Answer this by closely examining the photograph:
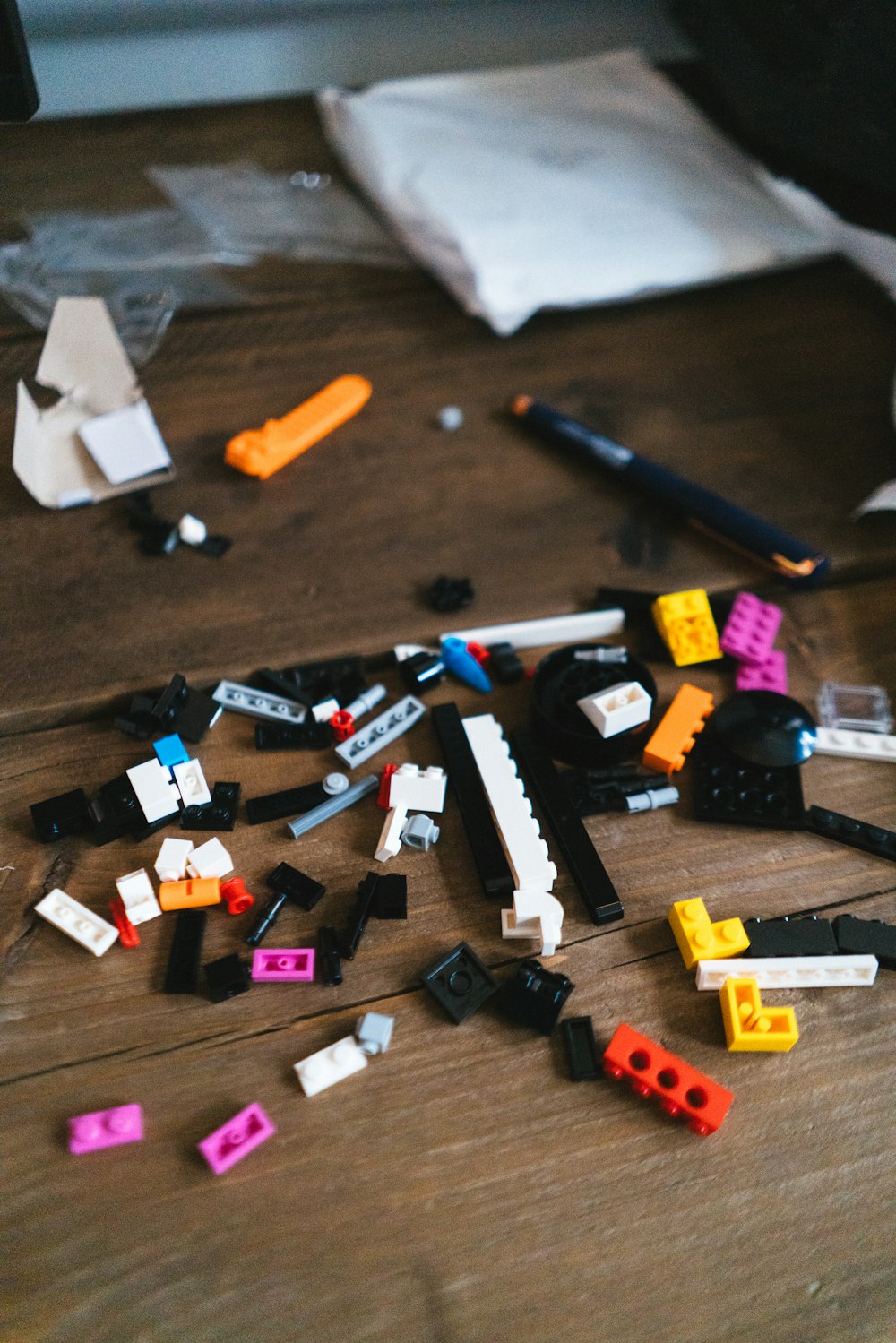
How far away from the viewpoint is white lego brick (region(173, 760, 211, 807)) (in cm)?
68

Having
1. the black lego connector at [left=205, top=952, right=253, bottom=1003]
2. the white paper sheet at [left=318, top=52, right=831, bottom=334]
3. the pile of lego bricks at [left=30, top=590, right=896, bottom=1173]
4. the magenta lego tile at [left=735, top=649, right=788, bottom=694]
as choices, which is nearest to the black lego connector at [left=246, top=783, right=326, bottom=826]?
the pile of lego bricks at [left=30, top=590, right=896, bottom=1173]

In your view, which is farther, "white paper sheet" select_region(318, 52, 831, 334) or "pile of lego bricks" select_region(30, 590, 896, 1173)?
"white paper sheet" select_region(318, 52, 831, 334)

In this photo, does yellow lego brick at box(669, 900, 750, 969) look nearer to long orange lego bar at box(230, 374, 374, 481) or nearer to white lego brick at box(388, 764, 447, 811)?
white lego brick at box(388, 764, 447, 811)

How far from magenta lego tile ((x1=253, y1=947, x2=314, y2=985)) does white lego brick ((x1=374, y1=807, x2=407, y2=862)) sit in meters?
0.08

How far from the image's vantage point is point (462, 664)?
2.48 ft

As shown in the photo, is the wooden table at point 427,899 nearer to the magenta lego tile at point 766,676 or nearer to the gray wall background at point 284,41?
the magenta lego tile at point 766,676

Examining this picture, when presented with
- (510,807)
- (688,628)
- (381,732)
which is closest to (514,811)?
(510,807)

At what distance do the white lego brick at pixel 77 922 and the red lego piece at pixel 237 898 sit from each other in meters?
0.07

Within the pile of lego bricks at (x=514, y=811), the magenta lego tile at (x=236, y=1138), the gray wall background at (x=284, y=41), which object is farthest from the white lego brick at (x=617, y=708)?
the gray wall background at (x=284, y=41)

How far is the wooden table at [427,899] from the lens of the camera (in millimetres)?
509

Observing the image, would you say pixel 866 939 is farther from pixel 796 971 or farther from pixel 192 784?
pixel 192 784

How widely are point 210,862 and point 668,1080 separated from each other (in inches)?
12.1

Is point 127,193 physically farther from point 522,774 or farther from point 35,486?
point 522,774

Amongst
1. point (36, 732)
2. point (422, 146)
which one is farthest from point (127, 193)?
point (36, 732)
